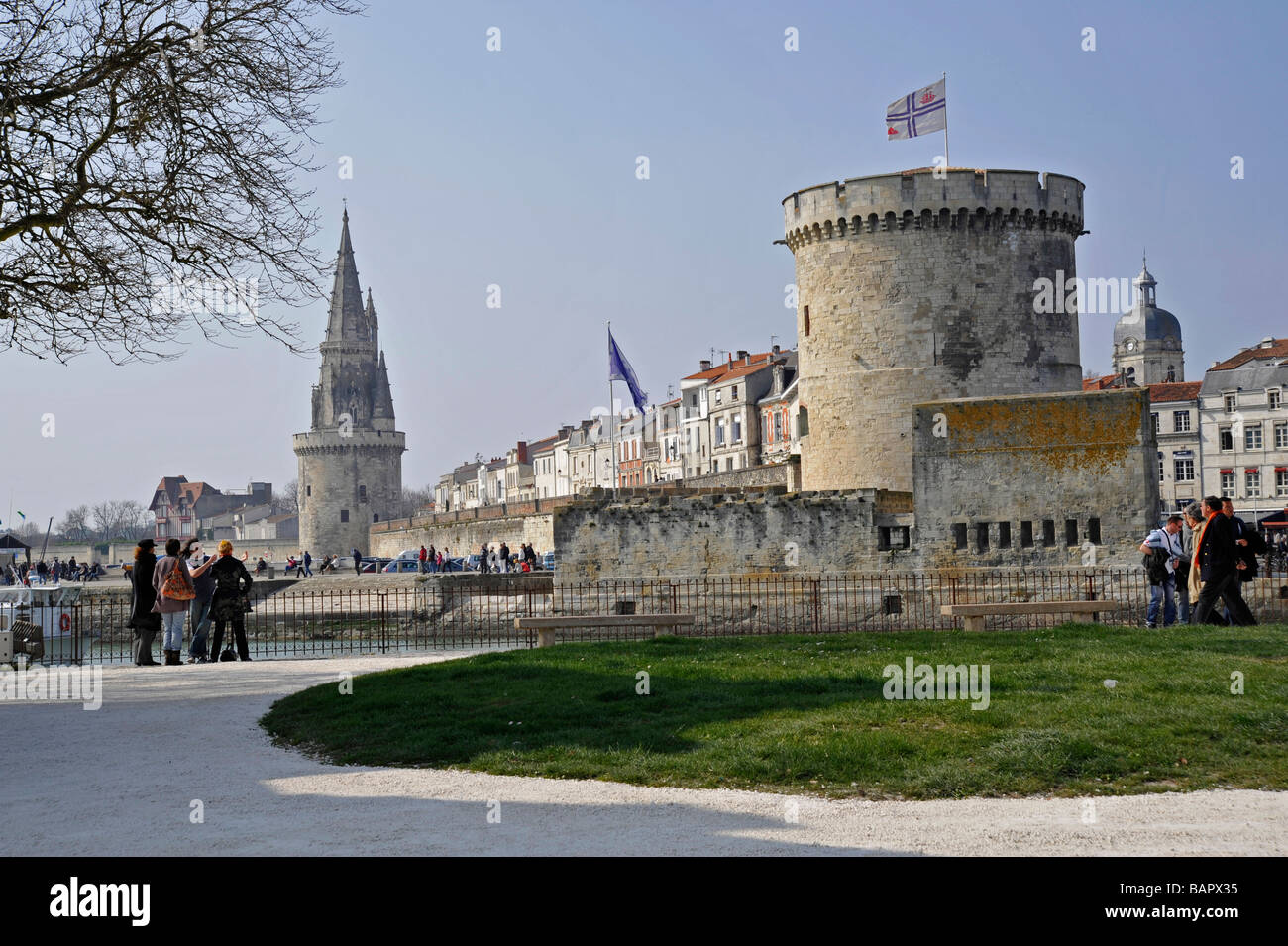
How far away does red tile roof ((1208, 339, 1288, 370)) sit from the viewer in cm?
7525

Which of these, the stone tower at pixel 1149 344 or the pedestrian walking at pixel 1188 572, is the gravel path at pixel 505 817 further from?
the stone tower at pixel 1149 344

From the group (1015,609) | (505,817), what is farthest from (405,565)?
(505,817)

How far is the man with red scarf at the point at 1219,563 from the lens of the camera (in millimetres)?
15430

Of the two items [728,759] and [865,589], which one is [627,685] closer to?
[728,759]

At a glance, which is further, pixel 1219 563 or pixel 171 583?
pixel 171 583

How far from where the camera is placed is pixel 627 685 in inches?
478

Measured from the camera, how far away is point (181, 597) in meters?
17.5

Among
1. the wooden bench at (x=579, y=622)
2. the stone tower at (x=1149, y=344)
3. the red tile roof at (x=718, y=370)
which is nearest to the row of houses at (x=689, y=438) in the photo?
the red tile roof at (x=718, y=370)

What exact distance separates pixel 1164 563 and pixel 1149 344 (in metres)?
105

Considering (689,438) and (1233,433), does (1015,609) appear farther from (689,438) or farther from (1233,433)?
(689,438)

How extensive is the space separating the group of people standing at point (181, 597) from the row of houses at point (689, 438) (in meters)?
38.0

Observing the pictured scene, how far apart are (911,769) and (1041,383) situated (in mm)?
26679

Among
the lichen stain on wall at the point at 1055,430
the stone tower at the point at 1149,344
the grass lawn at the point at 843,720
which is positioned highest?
the stone tower at the point at 1149,344
